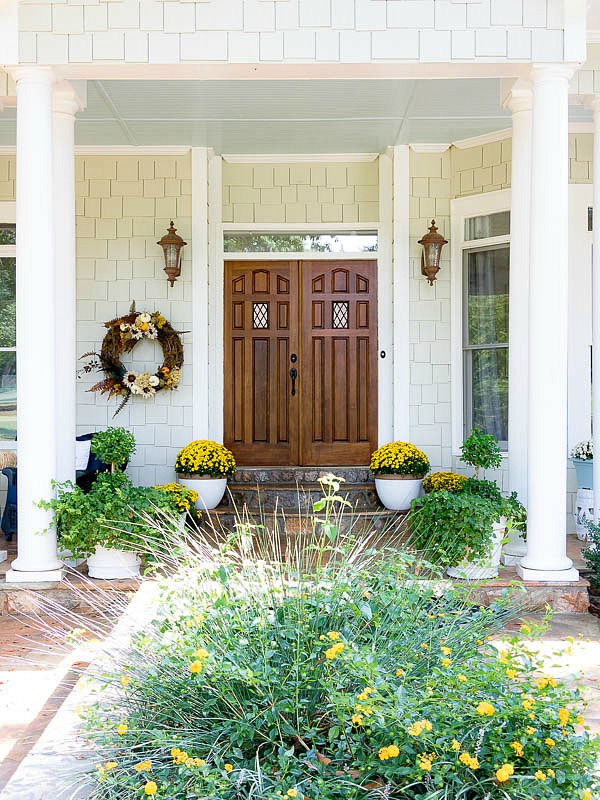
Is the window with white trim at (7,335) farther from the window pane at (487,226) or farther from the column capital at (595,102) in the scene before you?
the column capital at (595,102)

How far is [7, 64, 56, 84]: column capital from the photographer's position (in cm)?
479

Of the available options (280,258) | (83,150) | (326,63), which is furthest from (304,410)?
(326,63)

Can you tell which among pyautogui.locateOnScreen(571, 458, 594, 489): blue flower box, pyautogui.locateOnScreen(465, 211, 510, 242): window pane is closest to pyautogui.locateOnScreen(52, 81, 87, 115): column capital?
pyautogui.locateOnScreen(465, 211, 510, 242): window pane

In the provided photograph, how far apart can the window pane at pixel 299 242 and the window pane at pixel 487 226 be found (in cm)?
85

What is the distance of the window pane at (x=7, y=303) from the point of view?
734 centimetres

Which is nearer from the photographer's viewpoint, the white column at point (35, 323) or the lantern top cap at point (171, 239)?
the white column at point (35, 323)

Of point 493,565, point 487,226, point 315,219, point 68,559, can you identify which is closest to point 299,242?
point 315,219

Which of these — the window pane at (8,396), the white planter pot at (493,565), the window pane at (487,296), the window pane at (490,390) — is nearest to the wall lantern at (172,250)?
the window pane at (8,396)

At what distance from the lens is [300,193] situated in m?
7.62

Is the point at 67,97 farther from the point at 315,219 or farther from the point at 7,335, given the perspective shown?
the point at 315,219

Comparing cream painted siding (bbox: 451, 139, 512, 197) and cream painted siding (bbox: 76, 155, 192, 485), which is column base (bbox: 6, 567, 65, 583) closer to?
cream painted siding (bbox: 76, 155, 192, 485)

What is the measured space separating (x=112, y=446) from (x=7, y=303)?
8.64 feet

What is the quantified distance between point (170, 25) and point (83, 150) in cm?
291

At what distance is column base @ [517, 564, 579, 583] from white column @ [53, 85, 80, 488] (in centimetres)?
275
